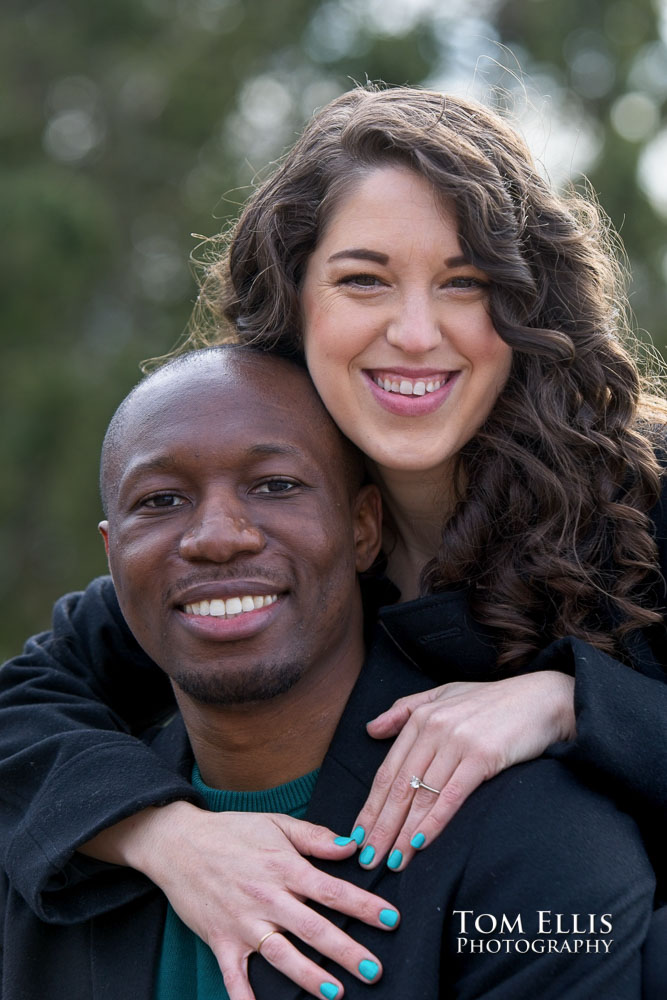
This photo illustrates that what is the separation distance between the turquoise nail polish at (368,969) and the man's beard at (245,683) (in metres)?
0.62

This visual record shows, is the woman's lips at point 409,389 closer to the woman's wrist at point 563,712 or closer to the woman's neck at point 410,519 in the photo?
the woman's neck at point 410,519

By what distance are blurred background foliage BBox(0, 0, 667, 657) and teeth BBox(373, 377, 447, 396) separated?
8.35 metres

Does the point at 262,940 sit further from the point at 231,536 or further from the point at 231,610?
the point at 231,536

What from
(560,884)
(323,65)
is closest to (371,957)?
(560,884)

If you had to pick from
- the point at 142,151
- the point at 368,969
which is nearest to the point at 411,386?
the point at 368,969

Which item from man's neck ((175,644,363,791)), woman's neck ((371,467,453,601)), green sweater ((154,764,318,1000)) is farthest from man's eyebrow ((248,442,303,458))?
green sweater ((154,764,318,1000))

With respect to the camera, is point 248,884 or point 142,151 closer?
point 248,884

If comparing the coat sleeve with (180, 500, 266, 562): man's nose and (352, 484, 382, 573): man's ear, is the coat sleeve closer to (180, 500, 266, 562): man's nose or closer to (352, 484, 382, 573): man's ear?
(180, 500, 266, 562): man's nose

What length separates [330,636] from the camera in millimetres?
2854

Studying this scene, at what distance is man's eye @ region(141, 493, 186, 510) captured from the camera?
9.34 feet

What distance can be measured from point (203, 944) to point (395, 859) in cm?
54

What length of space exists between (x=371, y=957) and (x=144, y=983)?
0.62 m

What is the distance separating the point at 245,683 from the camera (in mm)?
2742

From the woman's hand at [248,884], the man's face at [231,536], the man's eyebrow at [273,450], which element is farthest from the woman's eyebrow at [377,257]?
the woman's hand at [248,884]
